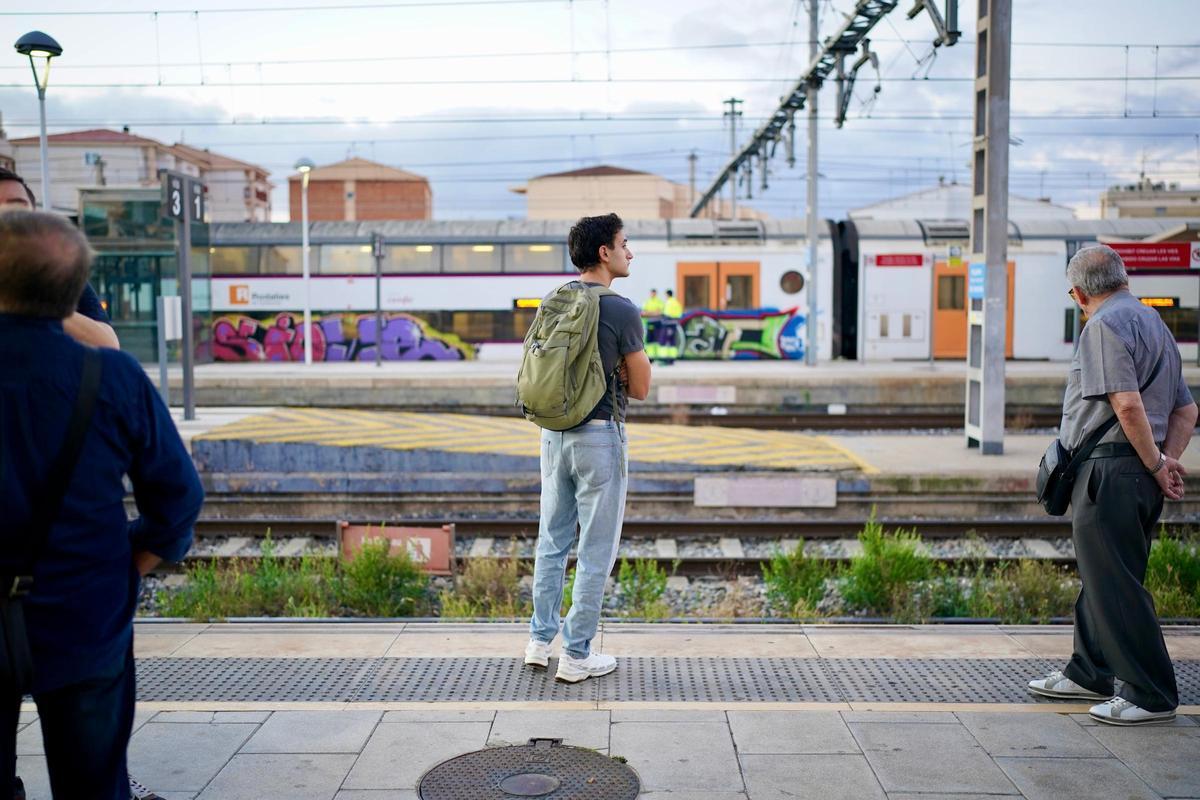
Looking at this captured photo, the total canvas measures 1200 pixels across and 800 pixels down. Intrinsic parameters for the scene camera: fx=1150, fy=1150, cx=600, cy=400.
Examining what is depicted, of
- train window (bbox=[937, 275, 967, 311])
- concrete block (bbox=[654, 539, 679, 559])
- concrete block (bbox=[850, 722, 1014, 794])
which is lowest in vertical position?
concrete block (bbox=[654, 539, 679, 559])

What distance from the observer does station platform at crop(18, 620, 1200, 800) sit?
396cm

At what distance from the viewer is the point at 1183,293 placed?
79.5 ft

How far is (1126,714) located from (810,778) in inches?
56.5

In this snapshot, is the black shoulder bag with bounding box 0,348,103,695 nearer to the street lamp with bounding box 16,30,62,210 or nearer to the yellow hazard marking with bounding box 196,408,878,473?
the yellow hazard marking with bounding box 196,408,878,473

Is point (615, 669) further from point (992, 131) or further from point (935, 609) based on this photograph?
point (992, 131)

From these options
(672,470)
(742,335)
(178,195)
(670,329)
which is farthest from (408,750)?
(742,335)

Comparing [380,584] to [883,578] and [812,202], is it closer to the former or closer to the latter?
[883,578]

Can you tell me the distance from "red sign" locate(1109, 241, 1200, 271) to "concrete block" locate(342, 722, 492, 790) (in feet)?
64.2

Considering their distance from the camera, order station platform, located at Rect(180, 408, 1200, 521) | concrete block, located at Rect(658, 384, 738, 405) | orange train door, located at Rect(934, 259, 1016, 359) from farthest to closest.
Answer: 1. orange train door, located at Rect(934, 259, 1016, 359)
2. concrete block, located at Rect(658, 384, 738, 405)
3. station platform, located at Rect(180, 408, 1200, 521)

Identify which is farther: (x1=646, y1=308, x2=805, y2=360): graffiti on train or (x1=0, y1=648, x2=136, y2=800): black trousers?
(x1=646, y1=308, x2=805, y2=360): graffiti on train

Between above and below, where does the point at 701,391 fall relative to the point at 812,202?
below

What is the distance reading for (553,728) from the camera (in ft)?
14.8

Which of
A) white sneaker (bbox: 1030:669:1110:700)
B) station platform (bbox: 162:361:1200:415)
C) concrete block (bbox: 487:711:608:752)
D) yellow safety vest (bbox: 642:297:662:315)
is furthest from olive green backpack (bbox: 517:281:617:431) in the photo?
yellow safety vest (bbox: 642:297:662:315)

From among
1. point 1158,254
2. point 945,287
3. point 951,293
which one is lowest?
point 951,293
